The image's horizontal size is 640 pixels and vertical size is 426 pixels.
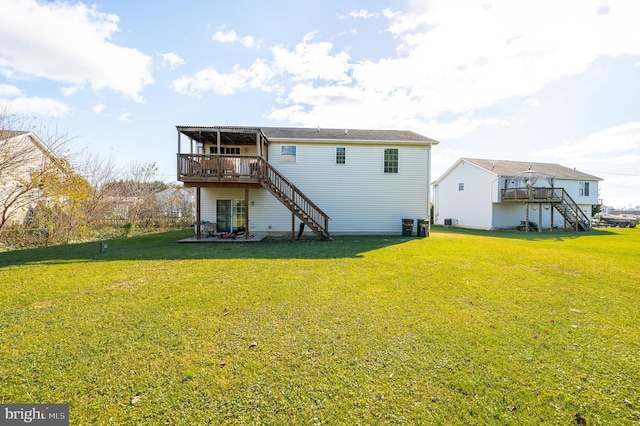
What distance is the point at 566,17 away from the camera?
29.9ft

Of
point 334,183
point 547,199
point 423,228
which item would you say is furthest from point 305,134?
point 547,199

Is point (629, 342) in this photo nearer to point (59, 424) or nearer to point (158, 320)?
point (59, 424)

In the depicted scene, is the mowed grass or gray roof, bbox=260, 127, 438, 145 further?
gray roof, bbox=260, 127, 438, 145

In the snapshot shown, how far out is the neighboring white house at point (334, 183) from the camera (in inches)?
543

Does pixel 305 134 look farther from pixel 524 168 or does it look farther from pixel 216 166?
pixel 524 168

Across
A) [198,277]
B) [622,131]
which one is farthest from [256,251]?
[622,131]

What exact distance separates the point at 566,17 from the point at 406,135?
7649 millimetres

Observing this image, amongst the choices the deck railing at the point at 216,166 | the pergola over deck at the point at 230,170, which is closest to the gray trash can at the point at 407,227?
the pergola over deck at the point at 230,170

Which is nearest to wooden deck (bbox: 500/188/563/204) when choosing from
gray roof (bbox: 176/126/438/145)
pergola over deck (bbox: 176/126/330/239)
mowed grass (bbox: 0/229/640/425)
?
gray roof (bbox: 176/126/438/145)

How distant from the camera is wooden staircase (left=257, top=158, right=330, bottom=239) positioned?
11.8m

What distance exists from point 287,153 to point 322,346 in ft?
39.8

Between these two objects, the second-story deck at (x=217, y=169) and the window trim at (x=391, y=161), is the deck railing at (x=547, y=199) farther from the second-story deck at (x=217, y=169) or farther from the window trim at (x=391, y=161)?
the second-story deck at (x=217, y=169)

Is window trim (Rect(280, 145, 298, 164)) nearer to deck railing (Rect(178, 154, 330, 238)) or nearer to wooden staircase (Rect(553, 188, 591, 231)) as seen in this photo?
deck railing (Rect(178, 154, 330, 238))

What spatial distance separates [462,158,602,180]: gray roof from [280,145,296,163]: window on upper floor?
16.5 meters
